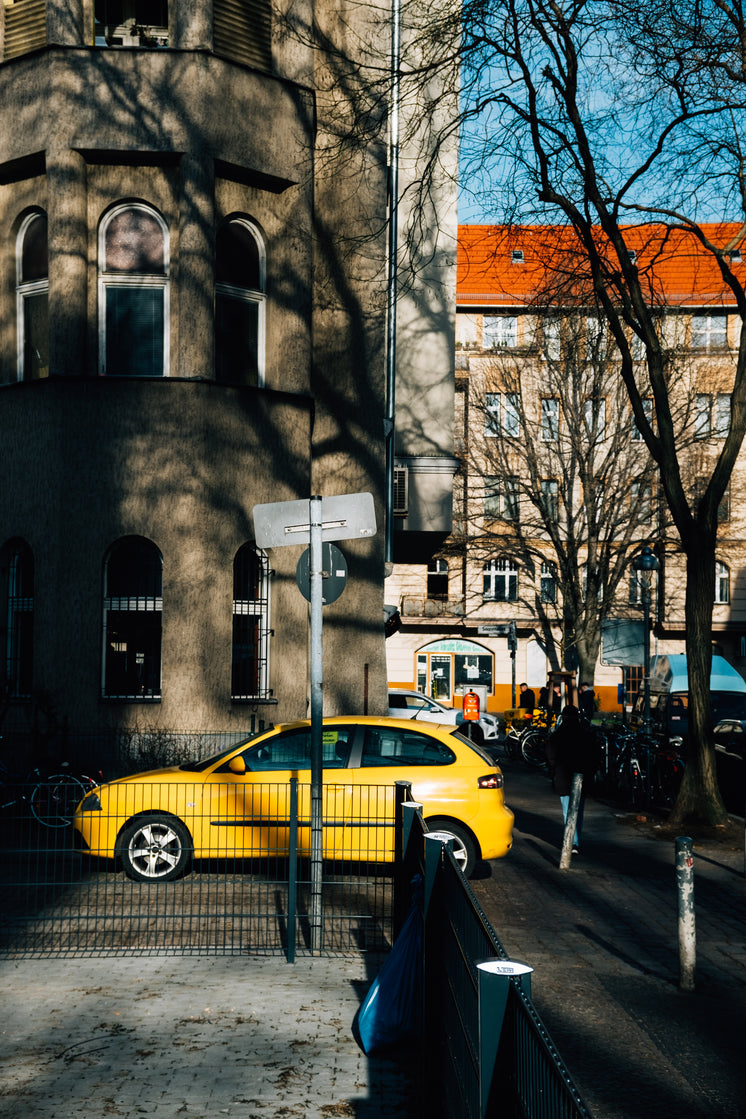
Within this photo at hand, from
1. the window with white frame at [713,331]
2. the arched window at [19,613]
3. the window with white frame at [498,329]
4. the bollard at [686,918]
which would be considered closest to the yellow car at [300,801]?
the bollard at [686,918]

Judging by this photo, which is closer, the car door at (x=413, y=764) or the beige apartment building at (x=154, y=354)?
the car door at (x=413, y=764)

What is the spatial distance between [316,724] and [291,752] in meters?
2.81

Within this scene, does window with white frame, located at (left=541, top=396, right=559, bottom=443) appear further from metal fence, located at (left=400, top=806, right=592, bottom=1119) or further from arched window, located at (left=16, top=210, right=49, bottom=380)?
metal fence, located at (left=400, top=806, right=592, bottom=1119)

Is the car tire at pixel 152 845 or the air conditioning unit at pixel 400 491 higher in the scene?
the air conditioning unit at pixel 400 491

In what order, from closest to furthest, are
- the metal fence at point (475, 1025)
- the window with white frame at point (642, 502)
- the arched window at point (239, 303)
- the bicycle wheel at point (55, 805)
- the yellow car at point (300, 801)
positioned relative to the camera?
1. the metal fence at point (475, 1025)
2. the bicycle wheel at point (55, 805)
3. the yellow car at point (300, 801)
4. the arched window at point (239, 303)
5. the window with white frame at point (642, 502)

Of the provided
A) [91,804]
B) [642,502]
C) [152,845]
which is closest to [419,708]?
[642,502]

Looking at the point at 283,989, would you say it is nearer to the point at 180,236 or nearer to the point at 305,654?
the point at 305,654

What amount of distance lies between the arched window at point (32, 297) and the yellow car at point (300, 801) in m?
7.76

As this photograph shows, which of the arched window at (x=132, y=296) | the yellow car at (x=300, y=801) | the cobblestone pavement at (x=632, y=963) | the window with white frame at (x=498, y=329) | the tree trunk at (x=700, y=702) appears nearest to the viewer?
the cobblestone pavement at (x=632, y=963)

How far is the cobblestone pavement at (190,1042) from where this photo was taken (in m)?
5.27

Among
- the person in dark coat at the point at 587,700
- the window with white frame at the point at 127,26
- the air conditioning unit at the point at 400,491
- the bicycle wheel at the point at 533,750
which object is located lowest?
the bicycle wheel at the point at 533,750

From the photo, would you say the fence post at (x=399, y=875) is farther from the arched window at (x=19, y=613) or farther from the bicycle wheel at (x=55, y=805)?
the arched window at (x=19, y=613)

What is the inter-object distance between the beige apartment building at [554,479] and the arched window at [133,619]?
6.10m

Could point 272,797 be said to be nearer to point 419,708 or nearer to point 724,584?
point 419,708
